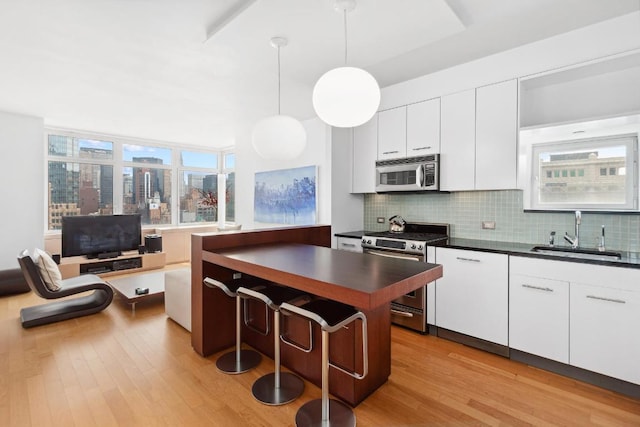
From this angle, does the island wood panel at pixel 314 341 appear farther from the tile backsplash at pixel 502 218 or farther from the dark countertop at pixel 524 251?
the tile backsplash at pixel 502 218

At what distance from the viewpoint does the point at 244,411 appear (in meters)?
1.91

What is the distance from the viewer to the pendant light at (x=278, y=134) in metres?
2.41

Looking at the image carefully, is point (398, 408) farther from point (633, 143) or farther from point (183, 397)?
point (633, 143)

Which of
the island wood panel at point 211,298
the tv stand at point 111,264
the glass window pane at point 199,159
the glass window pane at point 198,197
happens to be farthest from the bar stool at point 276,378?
the glass window pane at point 199,159

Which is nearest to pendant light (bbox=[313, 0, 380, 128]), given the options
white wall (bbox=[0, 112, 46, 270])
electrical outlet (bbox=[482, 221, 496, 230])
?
electrical outlet (bbox=[482, 221, 496, 230])

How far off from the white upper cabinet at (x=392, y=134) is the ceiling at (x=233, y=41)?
355mm

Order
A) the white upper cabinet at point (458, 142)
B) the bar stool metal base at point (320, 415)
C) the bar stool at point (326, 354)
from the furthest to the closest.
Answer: the white upper cabinet at point (458, 142), the bar stool metal base at point (320, 415), the bar stool at point (326, 354)

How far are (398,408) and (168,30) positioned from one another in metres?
3.12

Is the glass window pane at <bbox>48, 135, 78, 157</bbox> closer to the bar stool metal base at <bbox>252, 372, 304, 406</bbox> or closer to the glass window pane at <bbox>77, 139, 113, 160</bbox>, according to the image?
the glass window pane at <bbox>77, 139, 113, 160</bbox>

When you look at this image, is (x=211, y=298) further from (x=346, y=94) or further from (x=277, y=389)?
(x=346, y=94)

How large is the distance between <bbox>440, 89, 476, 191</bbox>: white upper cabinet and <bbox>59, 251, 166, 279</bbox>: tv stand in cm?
521

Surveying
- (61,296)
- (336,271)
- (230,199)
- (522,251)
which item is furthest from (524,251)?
(230,199)

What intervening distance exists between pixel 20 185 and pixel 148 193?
215 cm

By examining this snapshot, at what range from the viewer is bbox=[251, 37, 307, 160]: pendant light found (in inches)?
95.0
